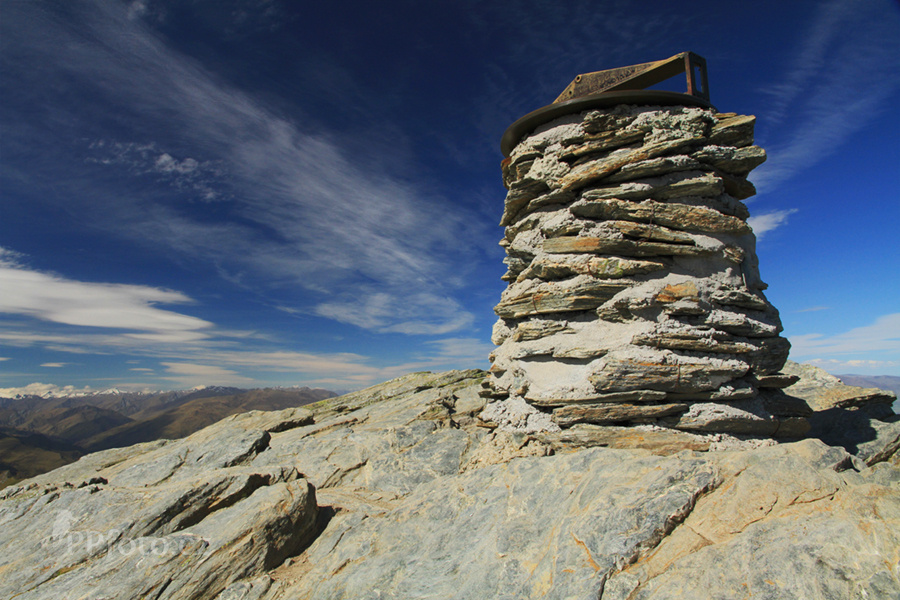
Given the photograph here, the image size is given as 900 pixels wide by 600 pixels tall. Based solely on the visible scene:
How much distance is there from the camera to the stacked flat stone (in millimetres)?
8211

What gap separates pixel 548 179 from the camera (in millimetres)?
10148

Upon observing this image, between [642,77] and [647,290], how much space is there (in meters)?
5.94

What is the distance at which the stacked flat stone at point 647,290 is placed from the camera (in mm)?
8211

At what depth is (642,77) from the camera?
1077cm

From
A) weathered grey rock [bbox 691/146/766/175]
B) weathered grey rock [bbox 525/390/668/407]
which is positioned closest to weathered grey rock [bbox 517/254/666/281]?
weathered grey rock [bbox 525/390/668/407]

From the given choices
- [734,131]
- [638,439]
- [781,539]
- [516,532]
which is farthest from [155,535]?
A: [734,131]

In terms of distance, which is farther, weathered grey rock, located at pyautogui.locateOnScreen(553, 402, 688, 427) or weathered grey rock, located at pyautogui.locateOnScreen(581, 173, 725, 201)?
weathered grey rock, located at pyautogui.locateOnScreen(581, 173, 725, 201)

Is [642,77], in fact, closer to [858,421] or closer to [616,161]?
[616,161]

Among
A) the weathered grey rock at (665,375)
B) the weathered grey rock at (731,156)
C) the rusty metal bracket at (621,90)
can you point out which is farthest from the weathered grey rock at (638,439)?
the rusty metal bracket at (621,90)

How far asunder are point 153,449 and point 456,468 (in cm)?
1379

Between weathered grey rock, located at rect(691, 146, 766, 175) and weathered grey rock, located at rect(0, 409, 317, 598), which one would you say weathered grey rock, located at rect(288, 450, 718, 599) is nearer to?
weathered grey rock, located at rect(0, 409, 317, 598)

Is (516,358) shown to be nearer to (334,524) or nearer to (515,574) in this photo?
(515,574)

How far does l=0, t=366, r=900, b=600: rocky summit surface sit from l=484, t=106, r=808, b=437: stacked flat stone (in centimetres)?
68

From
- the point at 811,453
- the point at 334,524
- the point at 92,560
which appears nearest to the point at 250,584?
the point at 334,524
